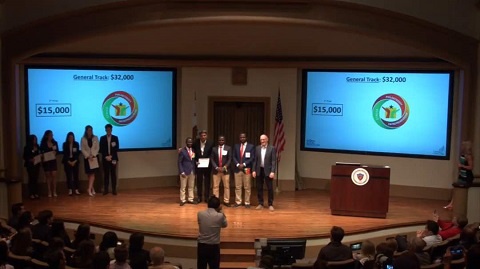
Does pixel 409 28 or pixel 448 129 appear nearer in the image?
pixel 409 28

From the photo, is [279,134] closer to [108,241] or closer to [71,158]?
[71,158]

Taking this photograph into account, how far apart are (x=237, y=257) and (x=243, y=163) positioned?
2.57 meters

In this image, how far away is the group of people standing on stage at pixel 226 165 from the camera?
12.5 m

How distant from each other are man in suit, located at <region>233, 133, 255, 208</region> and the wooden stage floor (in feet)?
1.34

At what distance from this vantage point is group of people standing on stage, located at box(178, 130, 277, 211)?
12.5m

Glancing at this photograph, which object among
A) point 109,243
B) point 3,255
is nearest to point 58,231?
point 109,243

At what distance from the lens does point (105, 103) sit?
14.3 m

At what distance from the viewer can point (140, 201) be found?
1336 centimetres

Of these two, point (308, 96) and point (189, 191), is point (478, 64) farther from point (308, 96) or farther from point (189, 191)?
point (189, 191)

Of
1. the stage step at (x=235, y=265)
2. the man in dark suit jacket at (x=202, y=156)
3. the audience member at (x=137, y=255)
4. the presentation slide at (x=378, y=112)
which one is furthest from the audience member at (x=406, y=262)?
the presentation slide at (x=378, y=112)

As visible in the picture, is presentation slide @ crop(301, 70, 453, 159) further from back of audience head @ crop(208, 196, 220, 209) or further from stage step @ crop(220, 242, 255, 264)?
back of audience head @ crop(208, 196, 220, 209)

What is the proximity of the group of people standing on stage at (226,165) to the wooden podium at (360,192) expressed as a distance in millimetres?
1243

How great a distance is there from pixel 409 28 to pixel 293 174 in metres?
4.44

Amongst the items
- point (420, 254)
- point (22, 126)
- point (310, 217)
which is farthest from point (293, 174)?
point (420, 254)
